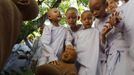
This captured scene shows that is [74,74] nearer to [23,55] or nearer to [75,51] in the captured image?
[75,51]

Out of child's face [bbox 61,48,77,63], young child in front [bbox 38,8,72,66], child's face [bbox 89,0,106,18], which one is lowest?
child's face [bbox 61,48,77,63]

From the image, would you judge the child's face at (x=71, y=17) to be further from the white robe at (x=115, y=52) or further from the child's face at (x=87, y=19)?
the white robe at (x=115, y=52)

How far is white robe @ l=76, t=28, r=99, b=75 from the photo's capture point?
3370mm

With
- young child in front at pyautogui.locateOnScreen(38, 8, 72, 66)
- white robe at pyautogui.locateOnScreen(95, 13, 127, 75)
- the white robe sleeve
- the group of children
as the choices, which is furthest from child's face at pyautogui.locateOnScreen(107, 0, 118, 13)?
the white robe sleeve

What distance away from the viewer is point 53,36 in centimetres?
370

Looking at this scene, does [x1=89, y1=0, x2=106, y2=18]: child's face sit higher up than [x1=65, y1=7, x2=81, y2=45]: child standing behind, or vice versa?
[x1=89, y1=0, x2=106, y2=18]: child's face

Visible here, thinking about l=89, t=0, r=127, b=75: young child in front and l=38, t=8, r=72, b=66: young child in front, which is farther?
l=38, t=8, r=72, b=66: young child in front

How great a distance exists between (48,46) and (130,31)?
91 cm

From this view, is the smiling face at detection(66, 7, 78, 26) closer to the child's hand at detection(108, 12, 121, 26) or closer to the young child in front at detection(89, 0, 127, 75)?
the young child in front at detection(89, 0, 127, 75)

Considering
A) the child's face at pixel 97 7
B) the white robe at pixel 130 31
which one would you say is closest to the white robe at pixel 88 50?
the child's face at pixel 97 7

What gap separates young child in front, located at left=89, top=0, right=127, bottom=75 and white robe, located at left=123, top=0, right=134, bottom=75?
62 millimetres

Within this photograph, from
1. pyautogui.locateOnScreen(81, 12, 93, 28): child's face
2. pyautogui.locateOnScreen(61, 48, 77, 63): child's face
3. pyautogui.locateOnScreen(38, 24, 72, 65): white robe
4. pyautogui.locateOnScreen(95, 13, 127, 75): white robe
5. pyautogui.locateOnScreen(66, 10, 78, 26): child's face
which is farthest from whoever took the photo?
pyautogui.locateOnScreen(66, 10, 78, 26): child's face

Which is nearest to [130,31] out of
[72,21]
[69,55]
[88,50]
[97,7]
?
[97,7]

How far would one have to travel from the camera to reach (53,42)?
3.64 meters
